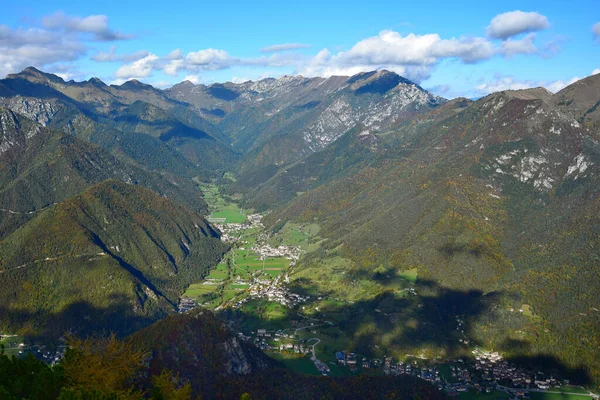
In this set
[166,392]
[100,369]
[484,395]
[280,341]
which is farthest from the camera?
[280,341]

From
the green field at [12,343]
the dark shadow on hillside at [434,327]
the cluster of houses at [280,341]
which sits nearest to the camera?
the dark shadow on hillside at [434,327]

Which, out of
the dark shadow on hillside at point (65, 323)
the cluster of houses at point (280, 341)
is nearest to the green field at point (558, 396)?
the cluster of houses at point (280, 341)

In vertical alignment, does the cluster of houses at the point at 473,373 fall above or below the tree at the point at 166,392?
below

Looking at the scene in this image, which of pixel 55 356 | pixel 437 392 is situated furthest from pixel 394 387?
pixel 55 356

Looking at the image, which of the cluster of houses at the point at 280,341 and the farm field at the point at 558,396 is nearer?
the farm field at the point at 558,396

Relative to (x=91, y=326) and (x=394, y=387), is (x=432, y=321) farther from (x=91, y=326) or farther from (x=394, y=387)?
(x=91, y=326)

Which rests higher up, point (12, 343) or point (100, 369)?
point (100, 369)

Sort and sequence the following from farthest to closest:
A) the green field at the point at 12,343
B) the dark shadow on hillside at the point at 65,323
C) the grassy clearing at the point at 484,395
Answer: the dark shadow on hillside at the point at 65,323, the green field at the point at 12,343, the grassy clearing at the point at 484,395

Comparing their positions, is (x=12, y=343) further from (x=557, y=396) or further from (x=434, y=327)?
(x=557, y=396)

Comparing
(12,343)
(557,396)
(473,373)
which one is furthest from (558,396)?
(12,343)

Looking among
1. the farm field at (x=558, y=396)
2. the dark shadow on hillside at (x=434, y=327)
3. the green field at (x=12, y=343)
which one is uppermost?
the green field at (x=12, y=343)

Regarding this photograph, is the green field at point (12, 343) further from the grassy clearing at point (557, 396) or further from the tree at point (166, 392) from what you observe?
the grassy clearing at point (557, 396)
